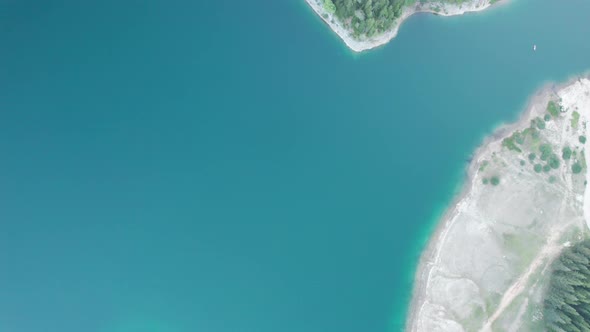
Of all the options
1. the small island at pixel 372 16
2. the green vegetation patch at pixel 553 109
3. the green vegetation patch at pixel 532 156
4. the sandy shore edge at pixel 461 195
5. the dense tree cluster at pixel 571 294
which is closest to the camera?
the dense tree cluster at pixel 571 294

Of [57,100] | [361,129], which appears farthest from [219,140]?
[57,100]

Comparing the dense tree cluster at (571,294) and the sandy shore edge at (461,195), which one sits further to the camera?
the sandy shore edge at (461,195)

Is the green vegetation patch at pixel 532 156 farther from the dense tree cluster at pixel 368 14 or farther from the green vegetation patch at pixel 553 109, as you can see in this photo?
the dense tree cluster at pixel 368 14

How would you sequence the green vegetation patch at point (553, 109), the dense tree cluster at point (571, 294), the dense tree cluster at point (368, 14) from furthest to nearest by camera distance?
the green vegetation patch at point (553, 109), the dense tree cluster at point (368, 14), the dense tree cluster at point (571, 294)

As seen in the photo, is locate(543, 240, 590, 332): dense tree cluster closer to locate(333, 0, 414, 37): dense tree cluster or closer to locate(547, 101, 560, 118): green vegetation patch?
locate(547, 101, 560, 118): green vegetation patch

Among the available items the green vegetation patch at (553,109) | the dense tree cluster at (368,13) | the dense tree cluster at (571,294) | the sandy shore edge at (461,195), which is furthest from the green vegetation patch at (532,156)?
the dense tree cluster at (368,13)

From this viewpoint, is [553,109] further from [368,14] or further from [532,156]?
[368,14]

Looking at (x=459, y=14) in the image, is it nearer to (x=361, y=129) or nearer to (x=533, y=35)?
(x=533, y=35)

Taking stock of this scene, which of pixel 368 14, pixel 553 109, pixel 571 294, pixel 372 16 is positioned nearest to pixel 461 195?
pixel 571 294
